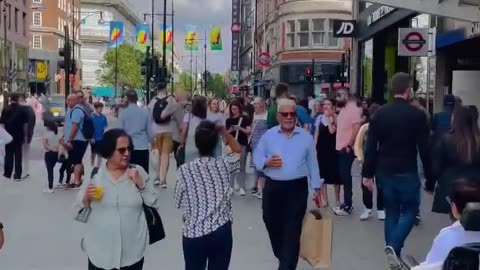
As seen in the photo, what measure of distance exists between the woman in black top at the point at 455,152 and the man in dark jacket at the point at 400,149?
287mm

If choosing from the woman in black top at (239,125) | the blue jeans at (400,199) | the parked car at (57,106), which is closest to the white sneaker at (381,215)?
the woman in black top at (239,125)

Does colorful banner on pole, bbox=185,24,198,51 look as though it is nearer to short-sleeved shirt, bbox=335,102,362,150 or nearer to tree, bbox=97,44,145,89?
tree, bbox=97,44,145,89

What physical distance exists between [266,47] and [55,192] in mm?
53294

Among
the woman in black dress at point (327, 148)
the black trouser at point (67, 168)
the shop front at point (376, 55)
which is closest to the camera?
the woman in black dress at point (327, 148)

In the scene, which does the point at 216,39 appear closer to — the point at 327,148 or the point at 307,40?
the point at 307,40

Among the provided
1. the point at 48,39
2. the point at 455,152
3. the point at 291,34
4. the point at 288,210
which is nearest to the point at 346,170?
the point at 455,152

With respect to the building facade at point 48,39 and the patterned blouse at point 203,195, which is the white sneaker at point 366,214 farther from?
the building facade at point 48,39

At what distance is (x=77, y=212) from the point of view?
5.66 meters

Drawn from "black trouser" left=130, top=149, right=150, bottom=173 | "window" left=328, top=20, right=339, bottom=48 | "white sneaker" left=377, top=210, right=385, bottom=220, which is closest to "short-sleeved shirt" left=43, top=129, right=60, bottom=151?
"black trouser" left=130, top=149, right=150, bottom=173

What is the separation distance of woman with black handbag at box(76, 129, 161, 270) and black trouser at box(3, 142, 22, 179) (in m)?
11.2

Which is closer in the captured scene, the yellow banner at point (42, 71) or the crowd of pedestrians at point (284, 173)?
the crowd of pedestrians at point (284, 173)

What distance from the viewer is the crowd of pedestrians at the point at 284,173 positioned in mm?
5566

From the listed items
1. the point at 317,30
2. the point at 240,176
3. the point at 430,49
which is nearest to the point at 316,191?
the point at 240,176

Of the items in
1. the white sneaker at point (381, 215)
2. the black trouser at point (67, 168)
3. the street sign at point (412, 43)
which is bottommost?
the white sneaker at point (381, 215)
